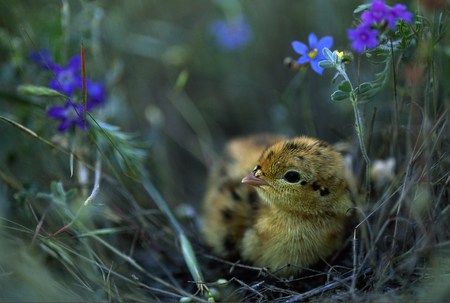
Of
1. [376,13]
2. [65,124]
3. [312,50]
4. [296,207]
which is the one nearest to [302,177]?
[296,207]

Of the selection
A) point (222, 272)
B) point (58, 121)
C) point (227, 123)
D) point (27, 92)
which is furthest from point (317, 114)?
point (27, 92)

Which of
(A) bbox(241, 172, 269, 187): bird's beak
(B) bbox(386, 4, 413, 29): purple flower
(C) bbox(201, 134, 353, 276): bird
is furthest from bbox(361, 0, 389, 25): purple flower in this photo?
(A) bbox(241, 172, 269, 187): bird's beak

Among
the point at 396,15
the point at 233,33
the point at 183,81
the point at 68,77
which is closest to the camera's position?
the point at 396,15

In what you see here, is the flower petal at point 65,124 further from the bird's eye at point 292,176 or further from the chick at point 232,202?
the bird's eye at point 292,176

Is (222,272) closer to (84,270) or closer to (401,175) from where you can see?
(84,270)

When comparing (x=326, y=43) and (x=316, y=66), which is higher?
(x=326, y=43)

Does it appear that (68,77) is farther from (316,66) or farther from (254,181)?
(316,66)
